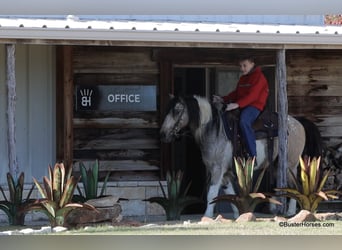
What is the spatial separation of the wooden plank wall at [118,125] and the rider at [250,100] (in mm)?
1755

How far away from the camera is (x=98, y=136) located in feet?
42.3

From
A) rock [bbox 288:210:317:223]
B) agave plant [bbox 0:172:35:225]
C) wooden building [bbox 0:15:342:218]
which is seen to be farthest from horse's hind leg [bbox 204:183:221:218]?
agave plant [bbox 0:172:35:225]

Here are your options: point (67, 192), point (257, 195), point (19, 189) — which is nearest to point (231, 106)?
point (257, 195)

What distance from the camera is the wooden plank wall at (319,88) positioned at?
13539 millimetres

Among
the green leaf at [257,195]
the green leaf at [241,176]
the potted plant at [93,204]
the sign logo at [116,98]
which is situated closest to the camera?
the potted plant at [93,204]

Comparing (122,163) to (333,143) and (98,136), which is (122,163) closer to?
(98,136)

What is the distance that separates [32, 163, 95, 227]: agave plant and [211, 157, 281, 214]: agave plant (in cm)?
214

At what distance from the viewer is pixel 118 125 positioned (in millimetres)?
12914

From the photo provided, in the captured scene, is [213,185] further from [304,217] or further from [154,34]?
[154,34]

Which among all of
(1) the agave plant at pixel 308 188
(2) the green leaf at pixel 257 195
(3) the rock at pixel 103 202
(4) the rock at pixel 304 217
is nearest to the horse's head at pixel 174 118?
(3) the rock at pixel 103 202

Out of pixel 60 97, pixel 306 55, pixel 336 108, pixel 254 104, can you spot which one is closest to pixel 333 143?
pixel 336 108

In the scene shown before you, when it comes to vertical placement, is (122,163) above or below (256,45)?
below

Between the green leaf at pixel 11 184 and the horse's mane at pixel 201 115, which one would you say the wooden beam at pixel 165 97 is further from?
the green leaf at pixel 11 184
